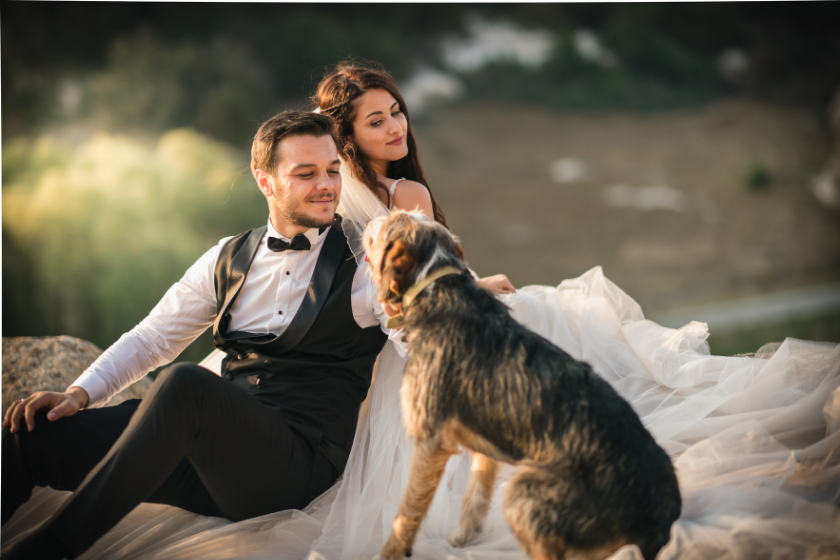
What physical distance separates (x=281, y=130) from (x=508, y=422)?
1586 mm

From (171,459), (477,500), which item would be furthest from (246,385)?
(477,500)

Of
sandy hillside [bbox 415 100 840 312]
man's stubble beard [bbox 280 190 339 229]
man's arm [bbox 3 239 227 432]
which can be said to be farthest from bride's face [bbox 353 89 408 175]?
sandy hillside [bbox 415 100 840 312]

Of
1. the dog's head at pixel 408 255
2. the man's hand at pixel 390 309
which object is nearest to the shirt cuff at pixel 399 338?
the man's hand at pixel 390 309

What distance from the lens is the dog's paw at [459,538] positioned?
2135 millimetres

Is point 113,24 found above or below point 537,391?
above

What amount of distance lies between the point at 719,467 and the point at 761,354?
1.03 m

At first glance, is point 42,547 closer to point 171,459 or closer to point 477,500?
point 171,459

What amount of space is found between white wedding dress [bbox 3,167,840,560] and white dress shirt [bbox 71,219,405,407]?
446mm

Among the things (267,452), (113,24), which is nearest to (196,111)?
(113,24)

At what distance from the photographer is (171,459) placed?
1.90 m

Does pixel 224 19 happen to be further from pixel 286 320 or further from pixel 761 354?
pixel 761 354

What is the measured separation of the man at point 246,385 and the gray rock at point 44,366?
4.29 ft

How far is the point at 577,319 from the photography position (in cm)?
311

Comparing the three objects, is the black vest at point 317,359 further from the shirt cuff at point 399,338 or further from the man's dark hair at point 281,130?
the man's dark hair at point 281,130
